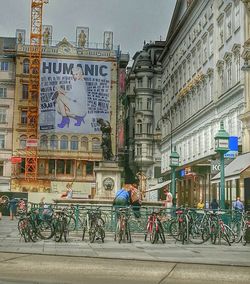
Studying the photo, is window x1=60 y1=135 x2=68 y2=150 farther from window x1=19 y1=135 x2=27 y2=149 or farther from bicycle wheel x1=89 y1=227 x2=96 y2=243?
bicycle wheel x1=89 y1=227 x2=96 y2=243

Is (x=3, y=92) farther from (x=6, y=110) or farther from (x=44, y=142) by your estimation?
(x=44, y=142)

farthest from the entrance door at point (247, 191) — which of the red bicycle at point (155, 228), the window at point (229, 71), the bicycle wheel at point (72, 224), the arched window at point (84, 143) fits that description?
the arched window at point (84, 143)

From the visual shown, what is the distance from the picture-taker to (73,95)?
85812mm

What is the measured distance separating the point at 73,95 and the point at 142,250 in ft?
229

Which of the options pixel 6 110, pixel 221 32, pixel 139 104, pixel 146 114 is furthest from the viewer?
pixel 139 104

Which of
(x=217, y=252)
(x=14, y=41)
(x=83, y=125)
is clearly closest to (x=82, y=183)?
(x=83, y=125)

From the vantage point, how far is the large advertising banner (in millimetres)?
85125

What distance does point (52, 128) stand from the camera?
85500mm

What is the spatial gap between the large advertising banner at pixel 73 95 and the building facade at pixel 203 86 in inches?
587

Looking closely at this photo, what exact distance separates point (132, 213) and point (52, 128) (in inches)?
2553

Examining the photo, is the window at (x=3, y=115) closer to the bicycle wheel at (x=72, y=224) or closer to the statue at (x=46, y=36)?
the statue at (x=46, y=36)

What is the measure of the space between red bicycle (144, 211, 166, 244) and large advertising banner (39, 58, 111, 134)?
65.7m

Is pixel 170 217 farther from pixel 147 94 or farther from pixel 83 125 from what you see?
pixel 147 94

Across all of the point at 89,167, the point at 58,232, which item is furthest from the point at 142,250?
the point at 89,167
